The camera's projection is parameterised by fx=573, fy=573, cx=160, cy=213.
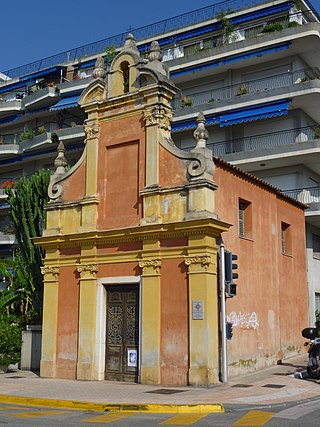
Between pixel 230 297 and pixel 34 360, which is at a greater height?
pixel 230 297

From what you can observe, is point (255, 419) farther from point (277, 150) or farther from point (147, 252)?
point (277, 150)

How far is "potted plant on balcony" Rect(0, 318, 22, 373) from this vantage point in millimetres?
21602

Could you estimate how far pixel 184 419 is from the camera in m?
11.3

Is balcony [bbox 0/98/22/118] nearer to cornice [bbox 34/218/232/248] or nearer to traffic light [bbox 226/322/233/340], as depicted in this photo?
cornice [bbox 34/218/232/248]

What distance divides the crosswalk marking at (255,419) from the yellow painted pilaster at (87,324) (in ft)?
24.0

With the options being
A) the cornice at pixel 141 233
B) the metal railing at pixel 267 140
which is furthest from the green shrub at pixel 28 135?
the cornice at pixel 141 233

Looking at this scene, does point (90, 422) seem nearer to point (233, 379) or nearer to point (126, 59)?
point (233, 379)

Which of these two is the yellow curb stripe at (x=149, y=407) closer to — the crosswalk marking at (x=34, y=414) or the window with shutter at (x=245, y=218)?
the crosswalk marking at (x=34, y=414)

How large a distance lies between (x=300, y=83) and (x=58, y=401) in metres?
23.3

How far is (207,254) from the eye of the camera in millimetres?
16281

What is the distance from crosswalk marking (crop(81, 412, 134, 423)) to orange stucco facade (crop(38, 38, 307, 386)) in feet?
13.8

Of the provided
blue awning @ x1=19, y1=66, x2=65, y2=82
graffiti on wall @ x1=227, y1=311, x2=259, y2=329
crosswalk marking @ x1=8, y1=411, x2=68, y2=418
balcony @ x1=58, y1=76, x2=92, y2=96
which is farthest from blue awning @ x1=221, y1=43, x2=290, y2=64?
crosswalk marking @ x1=8, y1=411, x2=68, y2=418

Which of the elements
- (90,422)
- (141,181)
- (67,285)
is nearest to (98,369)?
(67,285)

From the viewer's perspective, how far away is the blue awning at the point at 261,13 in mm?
34844
